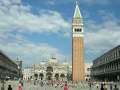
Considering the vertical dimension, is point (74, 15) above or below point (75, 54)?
above

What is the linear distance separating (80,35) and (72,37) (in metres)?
3.06

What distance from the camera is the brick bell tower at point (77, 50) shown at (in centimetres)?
12519

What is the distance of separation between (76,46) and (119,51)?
26.1 meters

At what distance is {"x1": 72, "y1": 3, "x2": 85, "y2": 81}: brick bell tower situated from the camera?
125m

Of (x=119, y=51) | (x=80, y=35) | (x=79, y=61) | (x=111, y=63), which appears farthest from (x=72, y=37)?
(x=119, y=51)

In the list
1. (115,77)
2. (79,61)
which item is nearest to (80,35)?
(79,61)

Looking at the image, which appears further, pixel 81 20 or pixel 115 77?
pixel 81 20

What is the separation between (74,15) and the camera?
142 meters

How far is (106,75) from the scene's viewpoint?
13088cm

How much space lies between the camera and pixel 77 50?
129 meters

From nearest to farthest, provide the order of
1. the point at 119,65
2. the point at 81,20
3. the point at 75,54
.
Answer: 1. the point at 119,65
2. the point at 75,54
3. the point at 81,20

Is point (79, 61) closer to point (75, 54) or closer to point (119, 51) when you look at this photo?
point (75, 54)

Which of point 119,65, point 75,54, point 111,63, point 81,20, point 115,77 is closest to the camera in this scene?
point 119,65

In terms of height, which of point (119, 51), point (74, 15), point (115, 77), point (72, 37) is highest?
point (74, 15)
